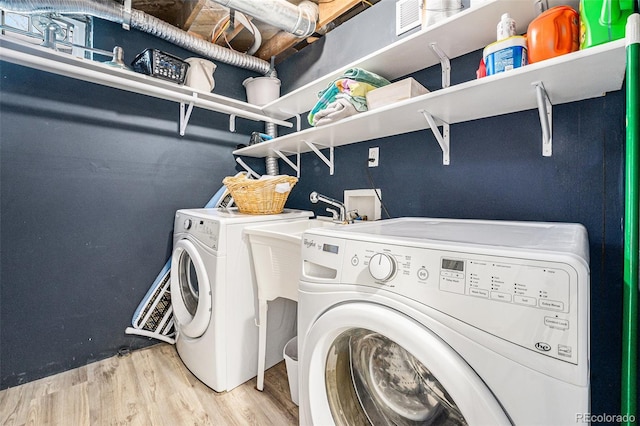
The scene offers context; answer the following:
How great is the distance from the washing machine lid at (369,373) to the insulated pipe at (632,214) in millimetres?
399

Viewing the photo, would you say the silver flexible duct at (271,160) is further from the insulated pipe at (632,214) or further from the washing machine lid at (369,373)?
the insulated pipe at (632,214)

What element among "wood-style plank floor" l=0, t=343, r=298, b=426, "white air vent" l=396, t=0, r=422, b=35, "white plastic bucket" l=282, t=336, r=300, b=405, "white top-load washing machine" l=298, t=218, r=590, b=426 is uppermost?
"white air vent" l=396, t=0, r=422, b=35

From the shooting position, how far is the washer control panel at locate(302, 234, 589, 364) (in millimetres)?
495

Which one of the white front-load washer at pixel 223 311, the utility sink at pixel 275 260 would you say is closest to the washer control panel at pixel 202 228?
the white front-load washer at pixel 223 311

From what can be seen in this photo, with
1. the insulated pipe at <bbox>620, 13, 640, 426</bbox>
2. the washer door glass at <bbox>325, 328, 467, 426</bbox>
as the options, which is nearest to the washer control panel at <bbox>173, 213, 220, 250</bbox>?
the washer door glass at <bbox>325, 328, 467, 426</bbox>

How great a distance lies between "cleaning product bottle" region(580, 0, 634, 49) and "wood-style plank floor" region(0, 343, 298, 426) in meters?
1.79

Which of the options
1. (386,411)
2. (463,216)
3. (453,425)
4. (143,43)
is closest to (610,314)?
(463,216)

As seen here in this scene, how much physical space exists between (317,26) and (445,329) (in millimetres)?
1953

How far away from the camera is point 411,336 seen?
632 millimetres

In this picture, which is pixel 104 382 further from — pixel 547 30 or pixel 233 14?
pixel 547 30

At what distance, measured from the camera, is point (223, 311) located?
1.45 metres

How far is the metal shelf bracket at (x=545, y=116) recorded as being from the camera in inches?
37.8

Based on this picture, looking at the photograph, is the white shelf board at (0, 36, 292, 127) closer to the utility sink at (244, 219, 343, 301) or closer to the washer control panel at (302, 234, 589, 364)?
the utility sink at (244, 219, 343, 301)

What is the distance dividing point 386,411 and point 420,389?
152mm
